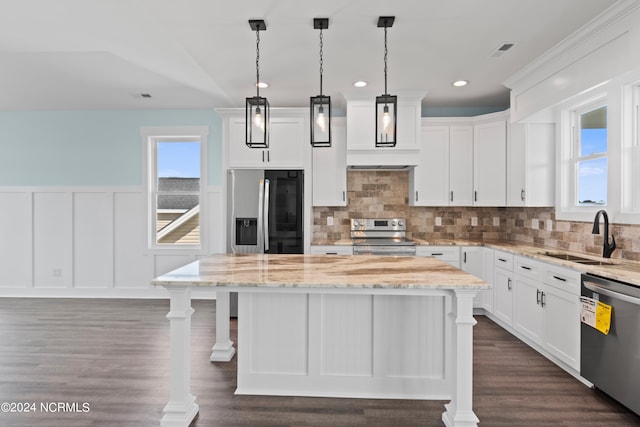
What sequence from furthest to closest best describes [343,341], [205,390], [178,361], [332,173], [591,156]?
[332,173], [591,156], [205,390], [343,341], [178,361]

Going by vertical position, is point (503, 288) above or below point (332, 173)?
below

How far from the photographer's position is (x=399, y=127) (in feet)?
14.1

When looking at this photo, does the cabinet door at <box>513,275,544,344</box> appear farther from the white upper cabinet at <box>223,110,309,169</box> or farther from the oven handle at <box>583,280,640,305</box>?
the white upper cabinet at <box>223,110,309,169</box>

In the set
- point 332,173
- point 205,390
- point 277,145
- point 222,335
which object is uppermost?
point 277,145

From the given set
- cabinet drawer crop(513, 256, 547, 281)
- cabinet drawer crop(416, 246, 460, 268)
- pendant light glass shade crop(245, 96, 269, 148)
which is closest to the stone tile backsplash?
cabinet drawer crop(416, 246, 460, 268)

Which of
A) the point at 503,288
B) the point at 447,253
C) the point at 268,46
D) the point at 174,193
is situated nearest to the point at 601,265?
the point at 503,288

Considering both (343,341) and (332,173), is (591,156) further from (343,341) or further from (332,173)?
(343,341)

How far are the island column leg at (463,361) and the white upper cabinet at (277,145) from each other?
2.88m

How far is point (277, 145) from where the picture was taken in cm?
451

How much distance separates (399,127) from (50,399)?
3.95 metres

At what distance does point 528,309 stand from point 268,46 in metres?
3.20

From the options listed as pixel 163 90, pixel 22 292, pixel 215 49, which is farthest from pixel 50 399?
pixel 22 292

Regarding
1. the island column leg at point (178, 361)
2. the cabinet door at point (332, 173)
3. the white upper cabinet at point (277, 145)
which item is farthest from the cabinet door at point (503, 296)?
the island column leg at point (178, 361)

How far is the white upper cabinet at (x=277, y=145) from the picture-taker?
4477 millimetres
